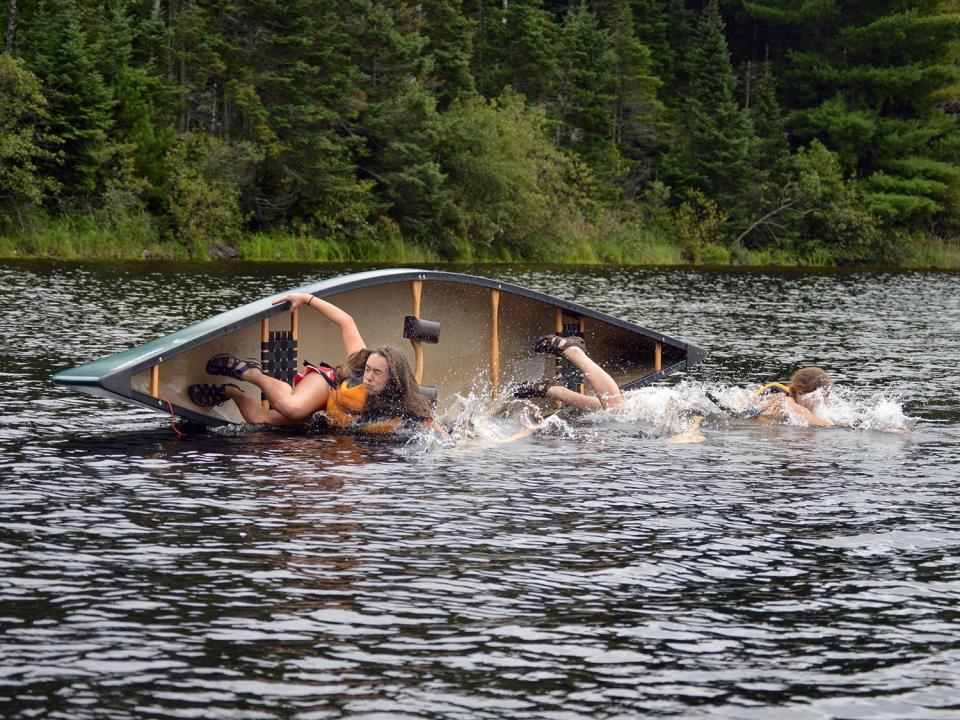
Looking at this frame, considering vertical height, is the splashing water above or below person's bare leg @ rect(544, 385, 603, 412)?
below

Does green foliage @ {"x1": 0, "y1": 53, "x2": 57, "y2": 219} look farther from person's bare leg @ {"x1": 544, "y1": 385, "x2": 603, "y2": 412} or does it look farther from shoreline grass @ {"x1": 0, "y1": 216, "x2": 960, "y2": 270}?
person's bare leg @ {"x1": 544, "y1": 385, "x2": 603, "y2": 412}

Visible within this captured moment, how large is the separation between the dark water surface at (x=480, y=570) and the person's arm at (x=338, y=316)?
0.91m

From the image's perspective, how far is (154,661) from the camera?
686 centimetres

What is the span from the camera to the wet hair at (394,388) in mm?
13148

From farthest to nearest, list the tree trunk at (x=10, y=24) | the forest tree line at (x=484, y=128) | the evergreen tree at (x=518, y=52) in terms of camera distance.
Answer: the evergreen tree at (x=518, y=52) < the forest tree line at (x=484, y=128) < the tree trunk at (x=10, y=24)

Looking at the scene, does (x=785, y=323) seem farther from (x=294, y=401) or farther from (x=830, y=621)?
(x=830, y=621)

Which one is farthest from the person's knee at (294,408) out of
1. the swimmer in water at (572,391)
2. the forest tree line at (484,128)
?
the forest tree line at (484,128)

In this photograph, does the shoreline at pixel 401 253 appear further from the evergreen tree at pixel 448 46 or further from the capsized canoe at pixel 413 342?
the capsized canoe at pixel 413 342

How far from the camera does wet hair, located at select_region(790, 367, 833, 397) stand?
15.5 metres

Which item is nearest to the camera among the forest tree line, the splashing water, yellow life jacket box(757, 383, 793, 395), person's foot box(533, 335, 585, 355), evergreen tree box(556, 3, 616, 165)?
person's foot box(533, 335, 585, 355)

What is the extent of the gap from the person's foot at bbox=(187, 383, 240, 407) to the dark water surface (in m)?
0.41

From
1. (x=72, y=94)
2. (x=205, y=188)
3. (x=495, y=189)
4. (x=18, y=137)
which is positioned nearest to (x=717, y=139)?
(x=495, y=189)

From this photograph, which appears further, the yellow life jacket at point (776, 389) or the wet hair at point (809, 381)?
the yellow life jacket at point (776, 389)

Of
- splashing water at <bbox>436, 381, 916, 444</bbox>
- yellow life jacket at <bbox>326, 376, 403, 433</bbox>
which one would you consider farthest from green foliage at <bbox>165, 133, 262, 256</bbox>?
yellow life jacket at <bbox>326, 376, 403, 433</bbox>
